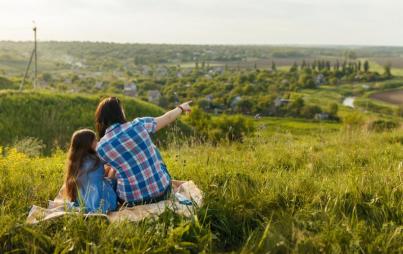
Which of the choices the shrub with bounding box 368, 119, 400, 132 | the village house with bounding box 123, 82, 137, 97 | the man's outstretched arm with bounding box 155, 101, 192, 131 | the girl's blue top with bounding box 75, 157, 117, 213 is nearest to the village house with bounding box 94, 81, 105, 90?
the village house with bounding box 123, 82, 137, 97

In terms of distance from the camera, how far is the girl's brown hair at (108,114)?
153 inches

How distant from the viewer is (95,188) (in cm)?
384

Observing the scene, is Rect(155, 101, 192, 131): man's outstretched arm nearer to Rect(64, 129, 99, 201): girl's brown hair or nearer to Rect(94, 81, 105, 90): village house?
Rect(64, 129, 99, 201): girl's brown hair

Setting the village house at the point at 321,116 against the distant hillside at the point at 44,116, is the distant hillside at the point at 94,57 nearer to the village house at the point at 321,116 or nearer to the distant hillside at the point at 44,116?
the village house at the point at 321,116

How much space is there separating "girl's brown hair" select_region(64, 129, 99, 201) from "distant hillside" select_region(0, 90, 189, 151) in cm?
996

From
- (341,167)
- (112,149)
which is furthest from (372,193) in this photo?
(112,149)

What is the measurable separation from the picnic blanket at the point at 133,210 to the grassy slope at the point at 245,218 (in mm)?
85

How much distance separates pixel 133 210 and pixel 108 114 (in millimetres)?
914

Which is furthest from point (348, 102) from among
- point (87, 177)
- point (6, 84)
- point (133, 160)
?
point (87, 177)

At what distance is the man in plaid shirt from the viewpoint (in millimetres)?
3820

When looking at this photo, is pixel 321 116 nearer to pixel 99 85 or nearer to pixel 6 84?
pixel 6 84

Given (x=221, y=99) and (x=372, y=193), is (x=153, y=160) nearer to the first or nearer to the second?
(x=372, y=193)

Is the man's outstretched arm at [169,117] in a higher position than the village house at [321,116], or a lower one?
higher

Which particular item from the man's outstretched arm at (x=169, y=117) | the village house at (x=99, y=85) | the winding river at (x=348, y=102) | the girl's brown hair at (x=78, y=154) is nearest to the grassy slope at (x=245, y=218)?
the girl's brown hair at (x=78, y=154)
